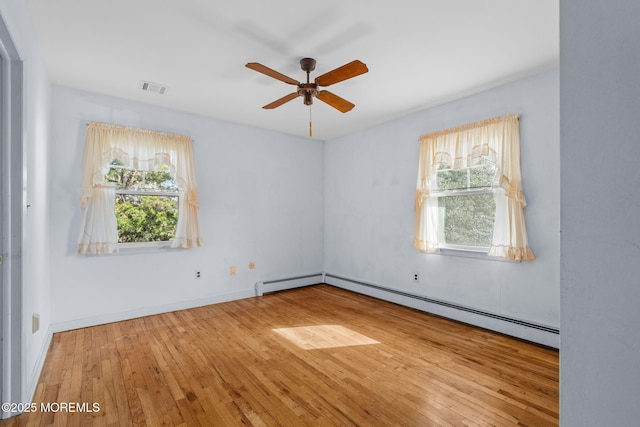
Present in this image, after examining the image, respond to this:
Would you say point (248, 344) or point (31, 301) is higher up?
point (31, 301)

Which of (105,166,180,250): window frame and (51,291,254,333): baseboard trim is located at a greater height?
(105,166,180,250): window frame

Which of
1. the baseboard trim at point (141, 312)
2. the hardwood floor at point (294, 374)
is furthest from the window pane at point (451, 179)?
the baseboard trim at point (141, 312)

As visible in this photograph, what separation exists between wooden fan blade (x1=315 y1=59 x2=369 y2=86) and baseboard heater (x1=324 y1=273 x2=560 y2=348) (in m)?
2.88

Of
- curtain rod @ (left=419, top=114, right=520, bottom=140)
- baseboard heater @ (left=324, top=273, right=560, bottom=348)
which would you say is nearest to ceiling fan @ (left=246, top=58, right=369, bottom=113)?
curtain rod @ (left=419, top=114, right=520, bottom=140)

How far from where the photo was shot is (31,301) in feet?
7.43

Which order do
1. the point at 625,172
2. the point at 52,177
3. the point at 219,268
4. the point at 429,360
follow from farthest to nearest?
the point at 219,268
the point at 52,177
the point at 429,360
the point at 625,172

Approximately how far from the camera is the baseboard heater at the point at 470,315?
300 cm

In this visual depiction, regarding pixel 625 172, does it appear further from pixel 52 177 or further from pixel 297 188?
pixel 297 188

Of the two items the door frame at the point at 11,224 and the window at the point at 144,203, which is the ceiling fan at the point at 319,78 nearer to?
the door frame at the point at 11,224

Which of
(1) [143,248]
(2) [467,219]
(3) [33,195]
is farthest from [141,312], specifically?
(2) [467,219]

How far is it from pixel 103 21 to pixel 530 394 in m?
4.09

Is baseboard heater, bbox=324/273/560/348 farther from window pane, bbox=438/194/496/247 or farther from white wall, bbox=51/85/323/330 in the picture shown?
white wall, bbox=51/85/323/330

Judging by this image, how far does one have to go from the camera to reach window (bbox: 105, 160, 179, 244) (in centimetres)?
374

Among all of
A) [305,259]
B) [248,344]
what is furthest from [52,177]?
[305,259]
